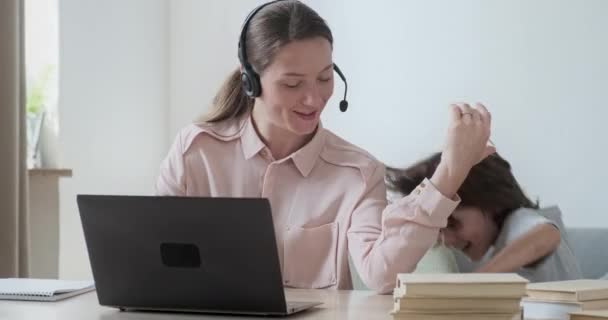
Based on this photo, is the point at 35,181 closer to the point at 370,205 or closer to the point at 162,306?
the point at 370,205

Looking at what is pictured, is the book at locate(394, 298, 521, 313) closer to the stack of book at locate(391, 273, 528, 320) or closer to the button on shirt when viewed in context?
the stack of book at locate(391, 273, 528, 320)

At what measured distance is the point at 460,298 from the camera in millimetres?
1159

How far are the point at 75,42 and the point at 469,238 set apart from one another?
162 cm

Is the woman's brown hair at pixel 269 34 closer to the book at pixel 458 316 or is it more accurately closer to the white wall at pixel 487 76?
the book at pixel 458 316

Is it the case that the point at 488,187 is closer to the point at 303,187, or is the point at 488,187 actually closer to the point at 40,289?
the point at 303,187

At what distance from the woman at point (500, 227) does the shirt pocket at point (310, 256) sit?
0.46m

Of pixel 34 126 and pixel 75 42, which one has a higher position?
pixel 75 42

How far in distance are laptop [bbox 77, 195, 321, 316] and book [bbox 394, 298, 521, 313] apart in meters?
0.20

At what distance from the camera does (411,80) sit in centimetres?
341

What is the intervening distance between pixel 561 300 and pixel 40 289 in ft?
2.77

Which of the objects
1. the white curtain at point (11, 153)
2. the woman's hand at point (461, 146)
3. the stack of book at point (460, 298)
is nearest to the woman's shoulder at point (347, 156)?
the woman's hand at point (461, 146)

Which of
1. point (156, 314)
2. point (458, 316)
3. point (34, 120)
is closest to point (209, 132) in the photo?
point (156, 314)

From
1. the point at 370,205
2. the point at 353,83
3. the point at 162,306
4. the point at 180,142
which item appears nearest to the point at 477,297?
the point at 162,306

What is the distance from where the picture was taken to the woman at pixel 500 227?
86.1 inches
